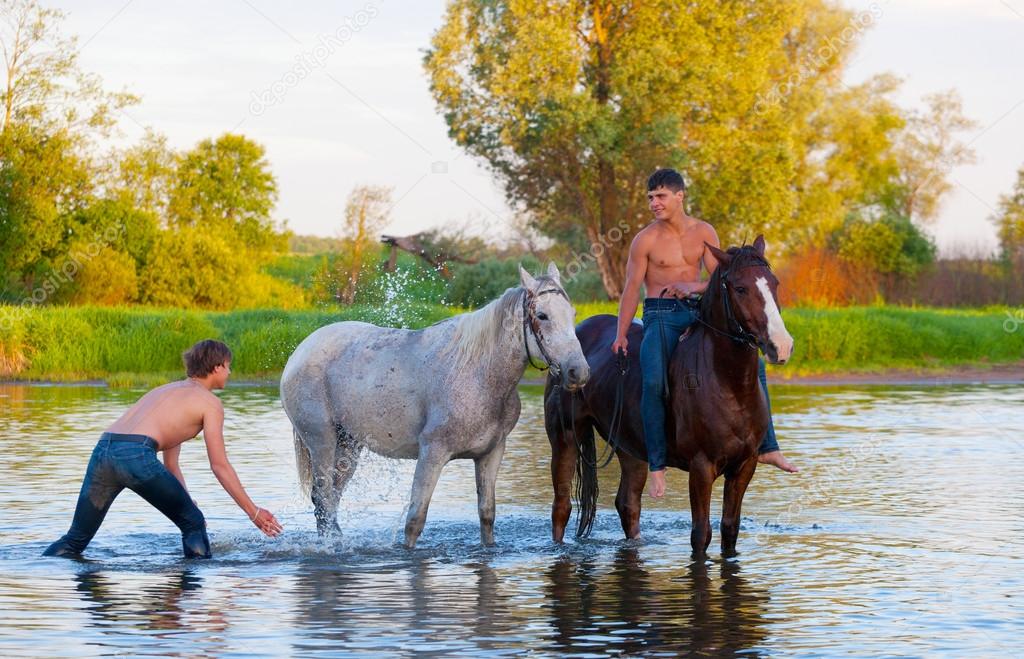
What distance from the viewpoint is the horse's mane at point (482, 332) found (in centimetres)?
943

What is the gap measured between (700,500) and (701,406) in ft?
2.08

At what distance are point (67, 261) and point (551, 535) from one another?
1284 inches

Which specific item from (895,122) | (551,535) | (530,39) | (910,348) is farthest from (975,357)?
(895,122)

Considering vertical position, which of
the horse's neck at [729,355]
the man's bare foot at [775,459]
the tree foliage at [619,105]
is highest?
the tree foliage at [619,105]

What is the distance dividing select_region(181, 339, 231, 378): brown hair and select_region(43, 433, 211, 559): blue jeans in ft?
1.72

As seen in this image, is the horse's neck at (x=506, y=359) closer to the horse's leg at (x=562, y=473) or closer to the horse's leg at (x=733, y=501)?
the horse's leg at (x=562, y=473)

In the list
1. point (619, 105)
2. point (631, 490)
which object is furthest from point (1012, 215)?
point (631, 490)

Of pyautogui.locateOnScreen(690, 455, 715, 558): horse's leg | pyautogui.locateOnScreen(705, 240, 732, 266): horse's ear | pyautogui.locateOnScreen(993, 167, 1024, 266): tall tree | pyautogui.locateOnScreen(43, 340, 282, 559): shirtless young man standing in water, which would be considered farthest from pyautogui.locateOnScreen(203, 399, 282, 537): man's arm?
pyautogui.locateOnScreen(993, 167, 1024, 266): tall tree

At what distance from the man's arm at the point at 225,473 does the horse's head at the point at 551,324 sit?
1.93 metres

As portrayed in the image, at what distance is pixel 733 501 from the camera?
31.0 feet

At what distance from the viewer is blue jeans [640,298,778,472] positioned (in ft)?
30.7

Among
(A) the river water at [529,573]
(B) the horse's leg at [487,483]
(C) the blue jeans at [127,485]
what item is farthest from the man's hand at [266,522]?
(B) the horse's leg at [487,483]

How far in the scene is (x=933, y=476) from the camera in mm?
14125

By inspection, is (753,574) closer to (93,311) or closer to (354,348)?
(354,348)
